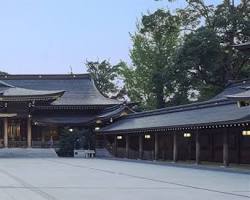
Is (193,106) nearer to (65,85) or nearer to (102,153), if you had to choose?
(102,153)

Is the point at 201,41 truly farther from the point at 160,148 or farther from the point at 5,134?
the point at 5,134

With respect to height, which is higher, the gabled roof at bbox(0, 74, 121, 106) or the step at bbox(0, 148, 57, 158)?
the gabled roof at bbox(0, 74, 121, 106)

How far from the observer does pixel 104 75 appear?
87.6m

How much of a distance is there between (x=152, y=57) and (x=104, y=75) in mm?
22997

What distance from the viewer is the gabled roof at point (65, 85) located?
6084cm

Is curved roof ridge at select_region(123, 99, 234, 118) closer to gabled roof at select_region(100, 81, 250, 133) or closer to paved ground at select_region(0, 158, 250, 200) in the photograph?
gabled roof at select_region(100, 81, 250, 133)

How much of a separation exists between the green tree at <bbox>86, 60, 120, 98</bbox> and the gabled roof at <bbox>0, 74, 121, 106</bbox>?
1775 cm

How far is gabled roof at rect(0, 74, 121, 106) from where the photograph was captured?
2395 inches

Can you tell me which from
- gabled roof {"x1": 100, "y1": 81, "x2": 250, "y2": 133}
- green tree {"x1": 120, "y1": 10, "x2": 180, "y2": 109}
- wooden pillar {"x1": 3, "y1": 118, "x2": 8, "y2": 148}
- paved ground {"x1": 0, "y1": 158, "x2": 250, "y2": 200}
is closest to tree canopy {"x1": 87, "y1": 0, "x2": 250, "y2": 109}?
green tree {"x1": 120, "y1": 10, "x2": 180, "y2": 109}

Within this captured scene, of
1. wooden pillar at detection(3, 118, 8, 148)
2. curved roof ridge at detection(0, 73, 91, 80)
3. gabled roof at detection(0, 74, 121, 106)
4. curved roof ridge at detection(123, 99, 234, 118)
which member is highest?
curved roof ridge at detection(0, 73, 91, 80)

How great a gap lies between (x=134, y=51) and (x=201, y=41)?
16.0 meters

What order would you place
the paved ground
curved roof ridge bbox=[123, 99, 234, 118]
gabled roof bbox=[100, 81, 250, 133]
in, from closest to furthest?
the paved ground, gabled roof bbox=[100, 81, 250, 133], curved roof ridge bbox=[123, 99, 234, 118]

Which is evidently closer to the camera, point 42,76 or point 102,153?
point 102,153

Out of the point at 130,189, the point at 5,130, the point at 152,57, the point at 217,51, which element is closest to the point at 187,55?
the point at 217,51
